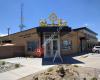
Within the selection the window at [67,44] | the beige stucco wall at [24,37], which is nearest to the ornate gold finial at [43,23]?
the beige stucco wall at [24,37]

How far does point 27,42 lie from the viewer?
102 feet

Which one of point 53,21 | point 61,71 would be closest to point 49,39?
point 53,21

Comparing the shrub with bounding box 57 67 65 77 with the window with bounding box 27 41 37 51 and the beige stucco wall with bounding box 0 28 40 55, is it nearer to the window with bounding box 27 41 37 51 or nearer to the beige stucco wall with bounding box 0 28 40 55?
the beige stucco wall with bounding box 0 28 40 55

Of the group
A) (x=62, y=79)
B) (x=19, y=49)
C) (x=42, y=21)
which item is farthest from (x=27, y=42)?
(x=62, y=79)

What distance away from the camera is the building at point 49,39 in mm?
21677

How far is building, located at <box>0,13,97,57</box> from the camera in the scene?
21.7 m

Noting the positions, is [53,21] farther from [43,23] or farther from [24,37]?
[24,37]

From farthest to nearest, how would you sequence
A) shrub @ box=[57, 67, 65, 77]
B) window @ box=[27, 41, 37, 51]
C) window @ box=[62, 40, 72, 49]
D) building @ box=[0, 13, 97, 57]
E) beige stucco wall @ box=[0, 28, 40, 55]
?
window @ box=[62, 40, 72, 49] < window @ box=[27, 41, 37, 51] < beige stucco wall @ box=[0, 28, 40, 55] < building @ box=[0, 13, 97, 57] < shrub @ box=[57, 67, 65, 77]

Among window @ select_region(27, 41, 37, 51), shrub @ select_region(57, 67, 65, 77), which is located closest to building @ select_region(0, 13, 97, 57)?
window @ select_region(27, 41, 37, 51)

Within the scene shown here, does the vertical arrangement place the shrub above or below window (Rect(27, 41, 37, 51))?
below

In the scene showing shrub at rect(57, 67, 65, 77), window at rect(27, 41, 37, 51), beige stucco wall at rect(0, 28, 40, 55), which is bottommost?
shrub at rect(57, 67, 65, 77)

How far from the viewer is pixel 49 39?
2545 centimetres

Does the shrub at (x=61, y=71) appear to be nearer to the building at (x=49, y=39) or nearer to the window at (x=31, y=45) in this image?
the building at (x=49, y=39)

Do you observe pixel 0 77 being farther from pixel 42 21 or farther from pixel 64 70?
pixel 42 21
